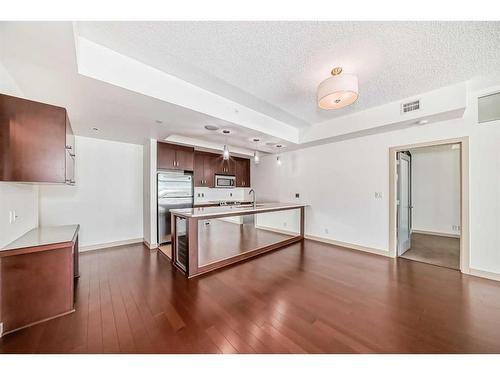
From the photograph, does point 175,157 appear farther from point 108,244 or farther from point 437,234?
point 437,234

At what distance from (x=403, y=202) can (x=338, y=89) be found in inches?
128

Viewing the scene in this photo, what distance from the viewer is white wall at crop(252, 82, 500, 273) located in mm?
2711

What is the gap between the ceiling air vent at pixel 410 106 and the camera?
2.90m

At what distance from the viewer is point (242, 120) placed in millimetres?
3289

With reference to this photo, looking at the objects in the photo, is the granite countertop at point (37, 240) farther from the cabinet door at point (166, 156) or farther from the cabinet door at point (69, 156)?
the cabinet door at point (166, 156)

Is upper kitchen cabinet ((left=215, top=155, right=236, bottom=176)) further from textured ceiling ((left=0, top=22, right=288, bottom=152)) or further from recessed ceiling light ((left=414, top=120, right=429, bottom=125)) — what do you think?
recessed ceiling light ((left=414, top=120, right=429, bottom=125))

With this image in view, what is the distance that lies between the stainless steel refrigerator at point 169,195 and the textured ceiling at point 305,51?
8.28 ft

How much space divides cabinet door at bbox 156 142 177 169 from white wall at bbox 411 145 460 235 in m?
6.88

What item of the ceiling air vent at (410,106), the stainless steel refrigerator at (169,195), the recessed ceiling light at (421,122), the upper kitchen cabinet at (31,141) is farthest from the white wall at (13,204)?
the recessed ceiling light at (421,122)

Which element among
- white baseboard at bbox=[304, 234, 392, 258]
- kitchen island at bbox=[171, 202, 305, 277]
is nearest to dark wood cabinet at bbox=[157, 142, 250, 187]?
kitchen island at bbox=[171, 202, 305, 277]

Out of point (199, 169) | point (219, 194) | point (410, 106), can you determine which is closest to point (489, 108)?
point (410, 106)

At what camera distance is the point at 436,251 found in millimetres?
3961
